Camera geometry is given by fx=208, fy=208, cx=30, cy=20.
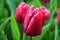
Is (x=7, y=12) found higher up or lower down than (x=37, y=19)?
lower down

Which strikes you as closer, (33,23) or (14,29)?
(33,23)

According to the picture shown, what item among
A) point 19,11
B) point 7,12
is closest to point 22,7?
point 19,11

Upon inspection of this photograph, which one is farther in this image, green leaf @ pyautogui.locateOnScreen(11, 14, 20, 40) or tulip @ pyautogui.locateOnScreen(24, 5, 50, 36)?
green leaf @ pyautogui.locateOnScreen(11, 14, 20, 40)

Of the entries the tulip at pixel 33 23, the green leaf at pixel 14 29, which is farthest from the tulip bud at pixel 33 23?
the green leaf at pixel 14 29

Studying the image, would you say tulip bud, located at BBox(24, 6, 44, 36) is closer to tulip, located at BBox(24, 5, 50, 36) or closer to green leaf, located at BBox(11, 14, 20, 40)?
tulip, located at BBox(24, 5, 50, 36)

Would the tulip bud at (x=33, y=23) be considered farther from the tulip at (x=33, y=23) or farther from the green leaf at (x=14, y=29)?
the green leaf at (x=14, y=29)

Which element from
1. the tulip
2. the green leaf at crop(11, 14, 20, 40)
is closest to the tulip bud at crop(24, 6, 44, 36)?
the tulip

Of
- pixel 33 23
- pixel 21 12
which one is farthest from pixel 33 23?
pixel 21 12

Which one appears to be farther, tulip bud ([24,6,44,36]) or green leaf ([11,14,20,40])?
green leaf ([11,14,20,40])

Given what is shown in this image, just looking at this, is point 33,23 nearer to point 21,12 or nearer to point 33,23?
point 33,23

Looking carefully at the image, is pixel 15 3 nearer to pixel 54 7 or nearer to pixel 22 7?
pixel 22 7

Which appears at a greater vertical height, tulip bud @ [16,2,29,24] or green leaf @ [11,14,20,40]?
tulip bud @ [16,2,29,24]
